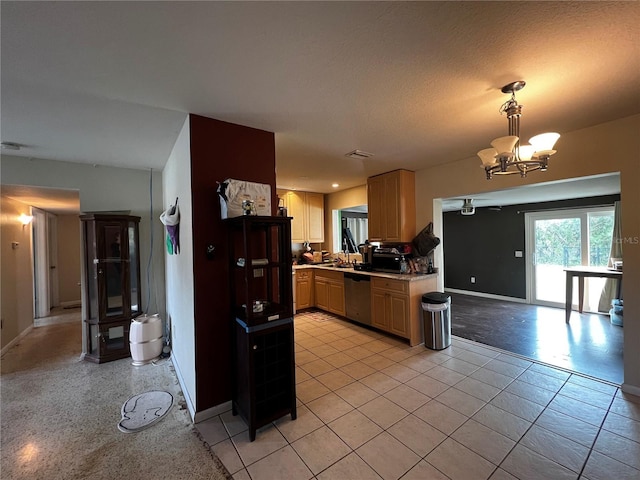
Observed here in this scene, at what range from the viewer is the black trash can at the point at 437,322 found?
333 cm

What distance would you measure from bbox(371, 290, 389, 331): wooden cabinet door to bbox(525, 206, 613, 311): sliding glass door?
159 inches

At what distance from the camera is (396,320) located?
11.8ft

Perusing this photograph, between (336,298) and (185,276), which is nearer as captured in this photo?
(185,276)

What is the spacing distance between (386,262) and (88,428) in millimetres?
3666

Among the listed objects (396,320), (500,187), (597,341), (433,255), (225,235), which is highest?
(500,187)

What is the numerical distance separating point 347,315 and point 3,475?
3.77m

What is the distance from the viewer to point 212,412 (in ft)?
7.00

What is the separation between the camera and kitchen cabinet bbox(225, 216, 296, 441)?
1.89 m

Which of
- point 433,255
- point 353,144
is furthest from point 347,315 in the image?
point 353,144

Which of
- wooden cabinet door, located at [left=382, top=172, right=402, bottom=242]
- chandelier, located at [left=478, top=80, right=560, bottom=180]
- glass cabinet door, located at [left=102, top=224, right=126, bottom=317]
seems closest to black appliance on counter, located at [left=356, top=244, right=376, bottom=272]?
wooden cabinet door, located at [left=382, top=172, right=402, bottom=242]

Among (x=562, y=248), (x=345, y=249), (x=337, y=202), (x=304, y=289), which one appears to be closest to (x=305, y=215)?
(x=337, y=202)

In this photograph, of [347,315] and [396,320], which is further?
[347,315]

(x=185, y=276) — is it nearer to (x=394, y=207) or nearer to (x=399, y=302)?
(x=399, y=302)

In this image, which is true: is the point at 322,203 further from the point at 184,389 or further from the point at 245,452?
the point at 245,452
